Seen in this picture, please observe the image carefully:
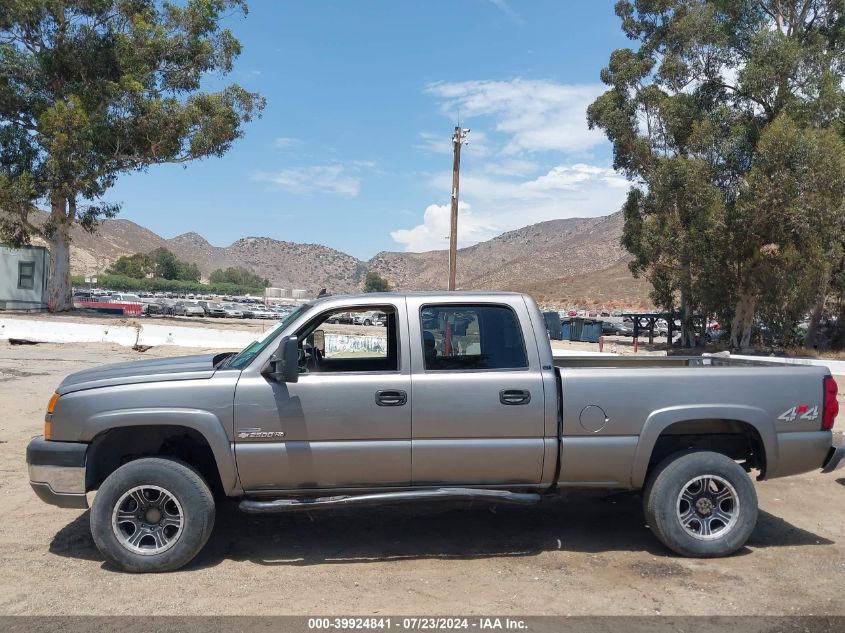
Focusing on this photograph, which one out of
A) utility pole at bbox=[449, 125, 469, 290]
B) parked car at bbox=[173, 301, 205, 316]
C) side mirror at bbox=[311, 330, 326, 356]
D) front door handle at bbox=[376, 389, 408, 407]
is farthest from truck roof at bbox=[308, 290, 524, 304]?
parked car at bbox=[173, 301, 205, 316]

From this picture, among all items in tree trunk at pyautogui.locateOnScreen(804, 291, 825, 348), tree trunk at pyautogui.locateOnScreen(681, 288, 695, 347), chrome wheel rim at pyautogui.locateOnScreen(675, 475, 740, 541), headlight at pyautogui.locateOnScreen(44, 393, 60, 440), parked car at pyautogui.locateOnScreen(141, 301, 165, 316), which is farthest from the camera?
parked car at pyautogui.locateOnScreen(141, 301, 165, 316)

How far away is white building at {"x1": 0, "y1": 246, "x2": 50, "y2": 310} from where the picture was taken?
3038 centimetres

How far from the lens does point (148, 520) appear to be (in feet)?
16.3

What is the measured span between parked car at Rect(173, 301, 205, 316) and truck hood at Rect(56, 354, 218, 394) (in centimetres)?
4801

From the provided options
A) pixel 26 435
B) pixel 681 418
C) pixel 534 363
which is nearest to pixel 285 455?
pixel 534 363

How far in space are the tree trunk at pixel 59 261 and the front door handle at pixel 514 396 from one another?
1169 inches

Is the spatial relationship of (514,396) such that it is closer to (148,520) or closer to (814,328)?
(148,520)

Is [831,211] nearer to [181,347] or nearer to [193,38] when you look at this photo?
[181,347]

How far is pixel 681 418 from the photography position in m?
5.14

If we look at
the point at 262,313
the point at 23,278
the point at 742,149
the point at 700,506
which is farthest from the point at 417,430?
the point at 262,313

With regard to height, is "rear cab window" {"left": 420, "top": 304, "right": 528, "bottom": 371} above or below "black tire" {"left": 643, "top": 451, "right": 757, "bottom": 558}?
above

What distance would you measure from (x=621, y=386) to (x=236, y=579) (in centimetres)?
300

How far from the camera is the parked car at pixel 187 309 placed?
169 ft

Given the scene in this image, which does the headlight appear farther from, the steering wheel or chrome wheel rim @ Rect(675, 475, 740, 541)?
chrome wheel rim @ Rect(675, 475, 740, 541)
